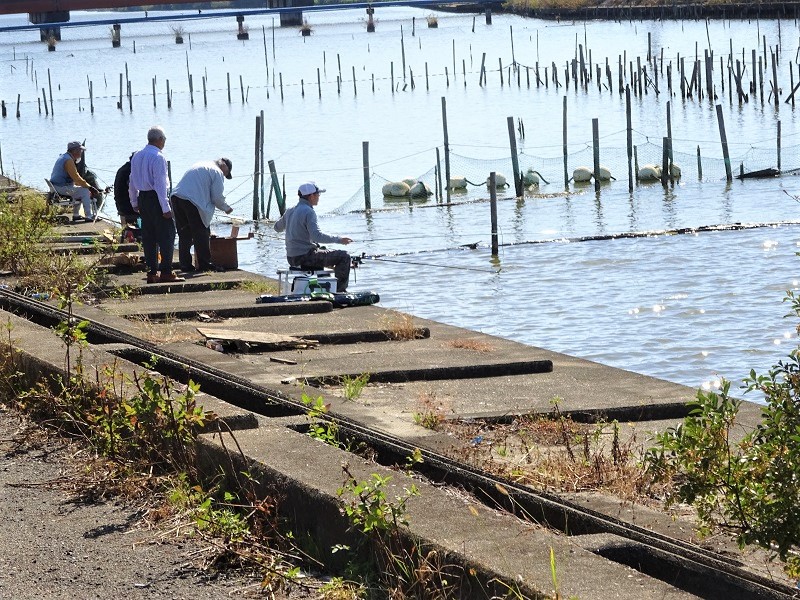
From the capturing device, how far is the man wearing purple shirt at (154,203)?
13.2 meters

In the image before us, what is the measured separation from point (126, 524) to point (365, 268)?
1582 centimetres

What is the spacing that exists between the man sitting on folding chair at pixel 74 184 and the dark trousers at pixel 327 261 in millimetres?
5857

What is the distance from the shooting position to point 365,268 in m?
21.6

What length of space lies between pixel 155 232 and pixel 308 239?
1.52 m

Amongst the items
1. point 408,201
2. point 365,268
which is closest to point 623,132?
point 408,201

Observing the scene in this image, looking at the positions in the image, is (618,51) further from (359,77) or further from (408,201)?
(408,201)

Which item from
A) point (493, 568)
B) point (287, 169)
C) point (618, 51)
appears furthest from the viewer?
point (618, 51)

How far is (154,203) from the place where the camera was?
13391mm

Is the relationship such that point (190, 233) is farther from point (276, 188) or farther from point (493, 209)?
point (276, 188)

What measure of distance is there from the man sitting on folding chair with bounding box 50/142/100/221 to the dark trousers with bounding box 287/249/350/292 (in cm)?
586

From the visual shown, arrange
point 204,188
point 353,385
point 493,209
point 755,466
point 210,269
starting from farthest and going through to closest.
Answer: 1. point 493,209
2. point 210,269
3. point 204,188
4. point 353,385
5. point 755,466

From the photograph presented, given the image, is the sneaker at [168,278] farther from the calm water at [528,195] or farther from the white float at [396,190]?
the white float at [396,190]

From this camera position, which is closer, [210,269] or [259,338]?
[259,338]

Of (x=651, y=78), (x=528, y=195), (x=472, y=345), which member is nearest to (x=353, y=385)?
(x=472, y=345)
